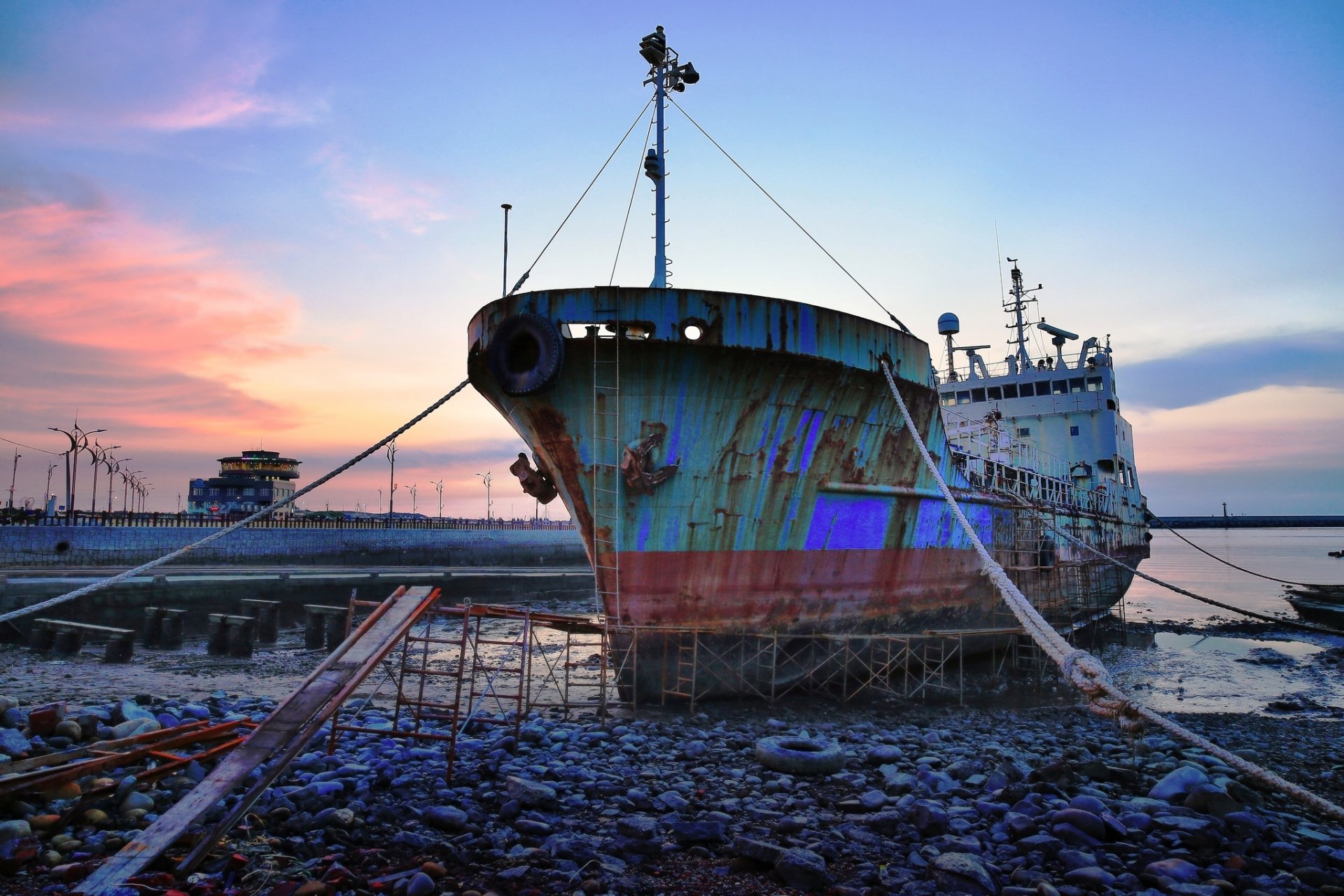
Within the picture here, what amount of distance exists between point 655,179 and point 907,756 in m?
9.84

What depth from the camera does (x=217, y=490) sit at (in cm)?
7600

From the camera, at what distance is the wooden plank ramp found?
4570 millimetres

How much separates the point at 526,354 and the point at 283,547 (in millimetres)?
30363

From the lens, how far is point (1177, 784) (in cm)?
685

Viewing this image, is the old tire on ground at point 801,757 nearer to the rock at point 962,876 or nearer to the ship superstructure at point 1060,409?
the rock at point 962,876

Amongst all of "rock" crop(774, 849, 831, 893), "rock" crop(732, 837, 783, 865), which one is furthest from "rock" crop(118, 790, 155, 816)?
"rock" crop(774, 849, 831, 893)

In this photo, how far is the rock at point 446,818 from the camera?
18.8 feet

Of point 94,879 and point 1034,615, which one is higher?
point 1034,615

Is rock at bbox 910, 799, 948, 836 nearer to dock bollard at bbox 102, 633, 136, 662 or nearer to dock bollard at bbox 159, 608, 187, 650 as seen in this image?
dock bollard at bbox 102, 633, 136, 662

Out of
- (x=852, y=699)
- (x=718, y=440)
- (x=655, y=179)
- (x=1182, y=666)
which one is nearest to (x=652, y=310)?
(x=718, y=440)

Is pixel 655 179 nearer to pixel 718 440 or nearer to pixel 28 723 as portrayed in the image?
pixel 718 440

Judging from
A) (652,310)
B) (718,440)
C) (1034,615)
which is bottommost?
(1034,615)

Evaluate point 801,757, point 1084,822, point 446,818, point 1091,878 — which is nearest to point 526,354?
point 446,818

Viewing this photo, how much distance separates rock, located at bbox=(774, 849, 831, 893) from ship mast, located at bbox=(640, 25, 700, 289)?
9.14 metres
